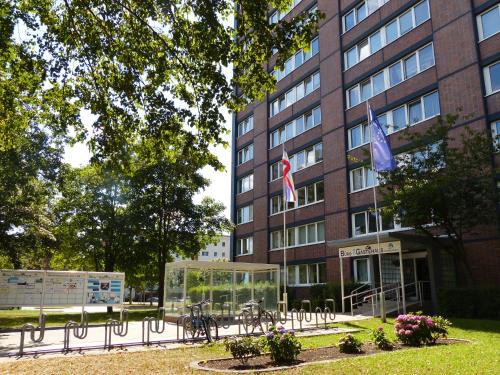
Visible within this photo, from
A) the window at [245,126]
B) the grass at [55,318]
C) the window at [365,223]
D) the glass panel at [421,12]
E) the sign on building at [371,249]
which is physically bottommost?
the grass at [55,318]

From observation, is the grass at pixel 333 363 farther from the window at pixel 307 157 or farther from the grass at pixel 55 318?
the window at pixel 307 157

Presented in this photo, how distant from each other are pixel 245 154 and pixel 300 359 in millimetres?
34128

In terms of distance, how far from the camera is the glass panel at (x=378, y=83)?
88.1 feet

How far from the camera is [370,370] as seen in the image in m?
8.41

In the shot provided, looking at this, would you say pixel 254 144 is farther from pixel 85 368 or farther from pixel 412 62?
pixel 85 368

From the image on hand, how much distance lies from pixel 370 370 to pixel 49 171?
23440 mm

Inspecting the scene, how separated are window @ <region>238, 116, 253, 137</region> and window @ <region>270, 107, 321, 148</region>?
4836 mm

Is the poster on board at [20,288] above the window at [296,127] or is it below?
below

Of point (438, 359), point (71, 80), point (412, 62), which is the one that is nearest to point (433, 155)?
point (412, 62)

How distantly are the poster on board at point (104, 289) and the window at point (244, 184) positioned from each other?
21946 mm

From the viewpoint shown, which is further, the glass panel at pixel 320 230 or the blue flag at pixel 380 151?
the glass panel at pixel 320 230

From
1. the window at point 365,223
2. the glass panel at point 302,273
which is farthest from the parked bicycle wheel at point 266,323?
the glass panel at point 302,273

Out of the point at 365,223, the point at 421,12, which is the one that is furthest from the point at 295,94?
the point at 365,223

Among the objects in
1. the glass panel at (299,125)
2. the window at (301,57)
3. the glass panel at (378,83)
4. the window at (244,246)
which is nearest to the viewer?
the glass panel at (378,83)
